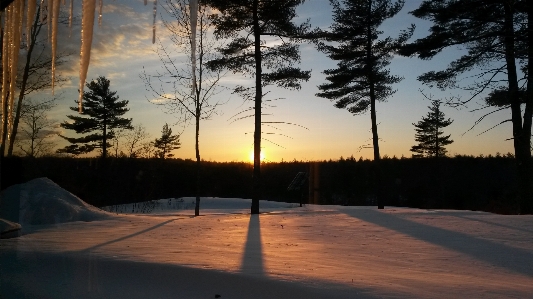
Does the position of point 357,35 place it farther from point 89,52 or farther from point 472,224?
point 89,52

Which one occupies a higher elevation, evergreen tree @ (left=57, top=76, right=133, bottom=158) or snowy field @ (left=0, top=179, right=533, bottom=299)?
evergreen tree @ (left=57, top=76, right=133, bottom=158)

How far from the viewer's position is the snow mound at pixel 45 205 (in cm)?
1134

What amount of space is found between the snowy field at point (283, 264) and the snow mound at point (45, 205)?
190cm

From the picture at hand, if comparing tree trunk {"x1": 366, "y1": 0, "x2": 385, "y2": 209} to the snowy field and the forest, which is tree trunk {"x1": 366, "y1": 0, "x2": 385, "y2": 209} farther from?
the snowy field

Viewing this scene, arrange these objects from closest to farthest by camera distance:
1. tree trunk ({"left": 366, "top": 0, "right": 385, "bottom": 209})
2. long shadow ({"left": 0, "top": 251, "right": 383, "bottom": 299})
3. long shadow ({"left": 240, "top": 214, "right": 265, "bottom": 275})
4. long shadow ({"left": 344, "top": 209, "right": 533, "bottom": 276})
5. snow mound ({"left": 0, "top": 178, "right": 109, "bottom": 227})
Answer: long shadow ({"left": 0, "top": 251, "right": 383, "bottom": 299}), long shadow ({"left": 240, "top": 214, "right": 265, "bottom": 275}), long shadow ({"left": 344, "top": 209, "right": 533, "bottom": 276}), snow mound ({"left": 0, "top": 178, "right": 109, "bottom": 227}), tree trunk ({"left": 366, "top": 0, "right": 385, "bottom": 209})

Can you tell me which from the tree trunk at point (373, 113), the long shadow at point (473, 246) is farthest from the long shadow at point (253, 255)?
the tree trunk at point (373, 113)

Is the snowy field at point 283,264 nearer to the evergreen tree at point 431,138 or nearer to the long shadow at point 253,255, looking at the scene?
the long shadow at point 253,255

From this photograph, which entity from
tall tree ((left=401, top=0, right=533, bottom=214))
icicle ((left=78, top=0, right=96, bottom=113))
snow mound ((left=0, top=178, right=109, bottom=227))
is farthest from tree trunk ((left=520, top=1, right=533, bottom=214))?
icicle ((left=78, top=0, right=96, bottom=113))

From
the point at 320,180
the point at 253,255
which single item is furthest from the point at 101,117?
the point at 253,255

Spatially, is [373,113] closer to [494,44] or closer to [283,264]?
[494,44]

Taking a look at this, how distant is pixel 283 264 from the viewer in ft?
16.6

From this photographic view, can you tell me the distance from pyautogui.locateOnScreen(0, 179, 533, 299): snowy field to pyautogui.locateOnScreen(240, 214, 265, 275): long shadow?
14 millimetres

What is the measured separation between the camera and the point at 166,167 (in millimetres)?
27375

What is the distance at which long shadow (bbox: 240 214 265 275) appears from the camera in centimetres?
458
